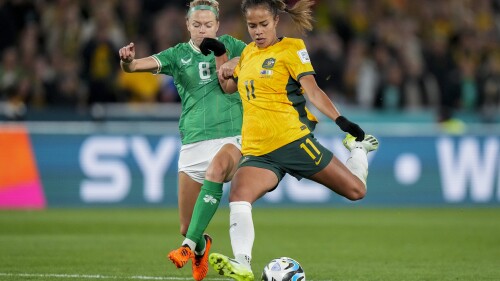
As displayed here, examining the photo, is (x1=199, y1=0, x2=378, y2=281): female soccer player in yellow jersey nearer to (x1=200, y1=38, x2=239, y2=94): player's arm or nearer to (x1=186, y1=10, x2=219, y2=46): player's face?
(x1=200, y1=38, x2=239, y2=94): player's arm

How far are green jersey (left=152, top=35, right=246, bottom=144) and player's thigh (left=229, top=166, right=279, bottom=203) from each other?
3.72 ft

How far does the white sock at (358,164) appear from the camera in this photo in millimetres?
8617

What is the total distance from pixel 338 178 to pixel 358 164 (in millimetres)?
388

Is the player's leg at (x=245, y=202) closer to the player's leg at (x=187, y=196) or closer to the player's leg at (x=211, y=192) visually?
the player's leg at (x=211, y=192)

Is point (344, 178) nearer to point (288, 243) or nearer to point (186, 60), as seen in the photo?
point (186, 60)

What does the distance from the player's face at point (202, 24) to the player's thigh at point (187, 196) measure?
1.24 metres

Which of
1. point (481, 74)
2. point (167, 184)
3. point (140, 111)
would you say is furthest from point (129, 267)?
point (481, 74)

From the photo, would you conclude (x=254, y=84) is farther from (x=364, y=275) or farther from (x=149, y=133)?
(x=149, y=133)

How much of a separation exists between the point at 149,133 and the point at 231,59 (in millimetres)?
8872

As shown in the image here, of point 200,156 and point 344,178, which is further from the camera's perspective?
point 200,156

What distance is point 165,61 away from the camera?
30.6 ft

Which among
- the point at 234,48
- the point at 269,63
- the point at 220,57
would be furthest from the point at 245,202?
the point at 234,48

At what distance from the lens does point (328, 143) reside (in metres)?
18.1

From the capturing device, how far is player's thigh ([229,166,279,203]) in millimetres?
8125
